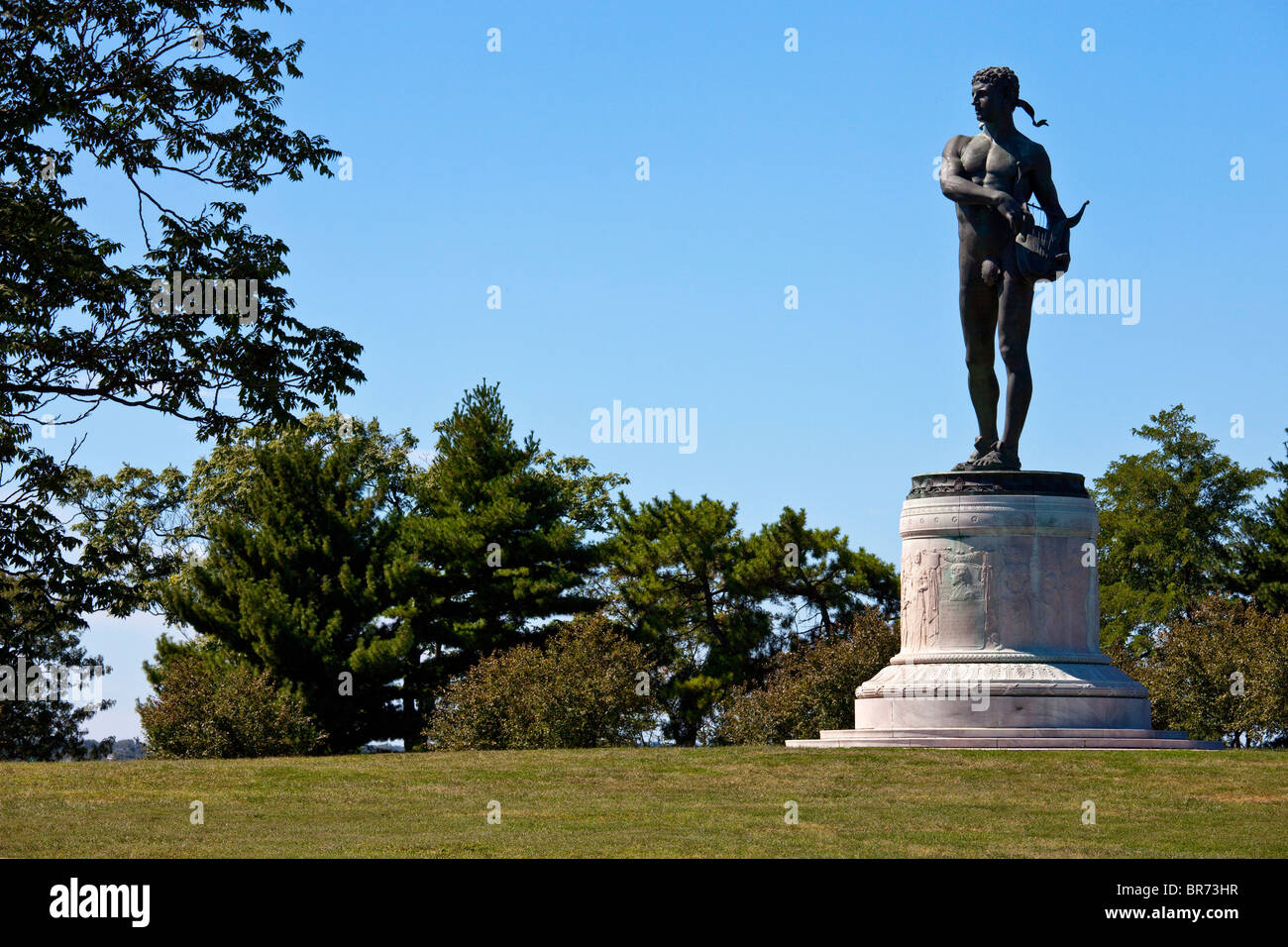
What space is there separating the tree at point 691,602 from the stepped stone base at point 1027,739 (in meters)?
26.1

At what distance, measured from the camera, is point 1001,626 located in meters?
22.8

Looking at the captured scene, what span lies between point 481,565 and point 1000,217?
1063 inches

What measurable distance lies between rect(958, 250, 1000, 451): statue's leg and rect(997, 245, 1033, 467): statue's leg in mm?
268

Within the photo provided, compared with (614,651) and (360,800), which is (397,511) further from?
(360,800)

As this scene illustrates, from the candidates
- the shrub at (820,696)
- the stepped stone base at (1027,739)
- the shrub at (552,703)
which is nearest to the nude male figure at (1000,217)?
the stepped stone base at (1027,739)

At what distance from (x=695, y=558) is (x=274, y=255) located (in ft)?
112

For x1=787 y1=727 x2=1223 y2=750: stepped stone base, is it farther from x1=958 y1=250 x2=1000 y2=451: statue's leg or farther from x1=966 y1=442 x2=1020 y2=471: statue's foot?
x1=958 y1=250 x2=1000 y2=451: statue's leg

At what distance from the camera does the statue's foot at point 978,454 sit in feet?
77.9

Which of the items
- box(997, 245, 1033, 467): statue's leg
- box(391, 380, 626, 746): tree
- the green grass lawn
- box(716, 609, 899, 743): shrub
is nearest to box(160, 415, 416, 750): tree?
box(391, 380, 626, 746): tree

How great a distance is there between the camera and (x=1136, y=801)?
1697 cm

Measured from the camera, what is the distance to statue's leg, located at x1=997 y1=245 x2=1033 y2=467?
23.6 metres

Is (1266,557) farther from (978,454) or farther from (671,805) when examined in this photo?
(671,805)

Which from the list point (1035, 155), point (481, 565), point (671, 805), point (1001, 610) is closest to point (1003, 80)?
point (1035, 155)
